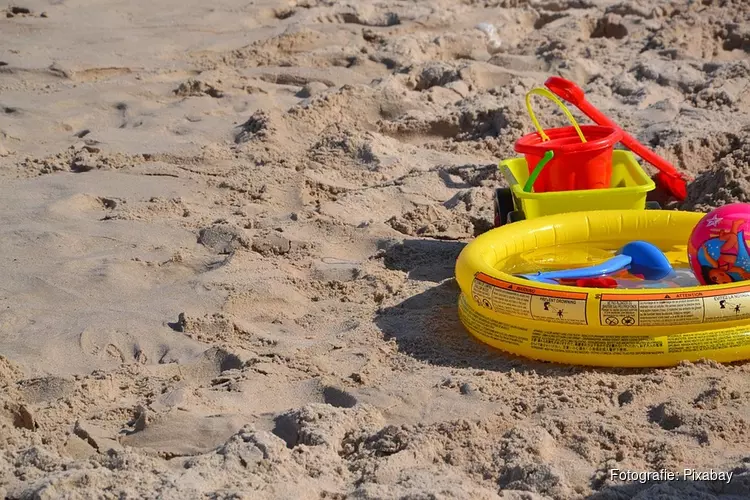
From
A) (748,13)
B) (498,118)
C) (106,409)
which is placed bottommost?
(106,409)

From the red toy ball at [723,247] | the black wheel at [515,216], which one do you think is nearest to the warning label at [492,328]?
the red toy ball at [723,247]

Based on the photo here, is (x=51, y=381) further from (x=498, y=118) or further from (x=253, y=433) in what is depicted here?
(x=498, y=118)

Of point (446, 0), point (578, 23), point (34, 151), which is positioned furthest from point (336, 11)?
point (34, 151)

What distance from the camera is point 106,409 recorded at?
8.66 feet

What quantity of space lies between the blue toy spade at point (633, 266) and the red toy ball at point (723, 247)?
263 millimetres

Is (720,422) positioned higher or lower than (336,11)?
lower

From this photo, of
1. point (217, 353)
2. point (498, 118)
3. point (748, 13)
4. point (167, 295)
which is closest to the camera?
point (217, 353)

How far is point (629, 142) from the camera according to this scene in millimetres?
3930

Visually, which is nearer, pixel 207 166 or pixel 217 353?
pixel 217 353

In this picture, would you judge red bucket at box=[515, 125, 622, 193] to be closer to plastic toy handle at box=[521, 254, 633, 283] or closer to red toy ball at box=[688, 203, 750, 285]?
plastic toy handle at box=[521, 254, 633, 283]

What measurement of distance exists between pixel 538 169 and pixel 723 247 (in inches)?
32.4

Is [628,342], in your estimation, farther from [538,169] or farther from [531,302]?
[538,169]

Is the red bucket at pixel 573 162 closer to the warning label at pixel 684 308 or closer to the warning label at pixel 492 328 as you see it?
the warning label at pixel 492 328

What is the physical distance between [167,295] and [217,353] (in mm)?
464
